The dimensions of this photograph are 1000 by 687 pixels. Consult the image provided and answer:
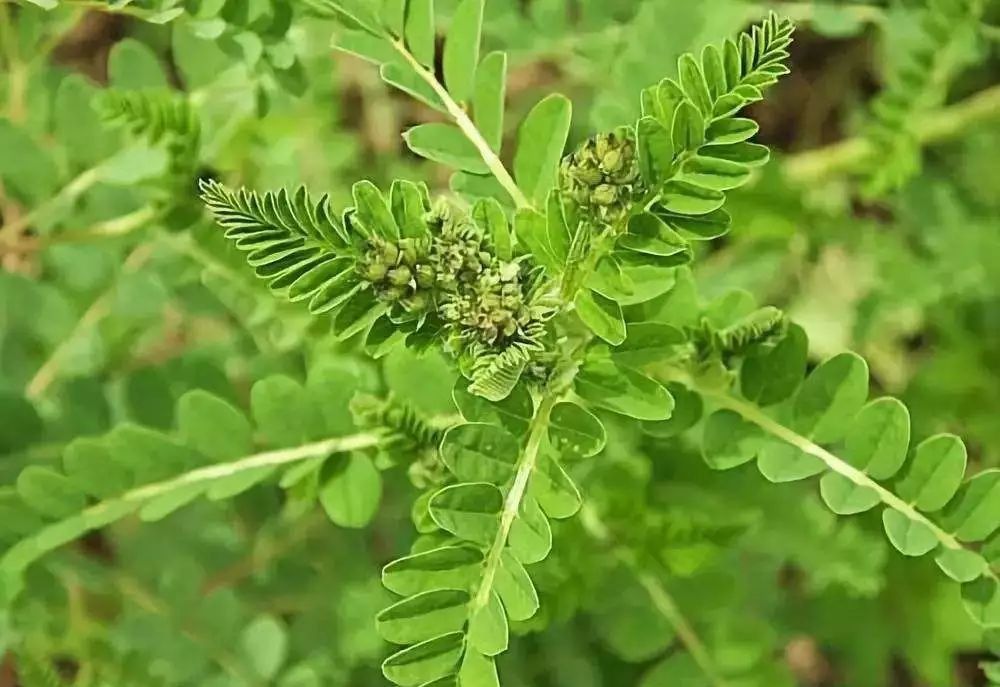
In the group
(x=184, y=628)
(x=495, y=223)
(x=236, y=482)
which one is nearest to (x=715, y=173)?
(x=495, y=223)

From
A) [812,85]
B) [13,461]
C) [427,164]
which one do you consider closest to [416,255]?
[13,461]

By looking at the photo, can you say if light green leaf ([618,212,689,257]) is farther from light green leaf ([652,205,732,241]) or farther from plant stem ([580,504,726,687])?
plant stem ([580,504,726,687])

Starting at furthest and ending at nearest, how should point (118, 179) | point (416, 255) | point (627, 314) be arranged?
1. point (118, 179)
2. point (627, 314)
3. point (416, 255)

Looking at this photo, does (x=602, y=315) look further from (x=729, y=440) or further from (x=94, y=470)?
(x=94, y=470)

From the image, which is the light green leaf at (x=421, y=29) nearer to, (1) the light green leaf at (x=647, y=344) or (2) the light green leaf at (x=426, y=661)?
(1) the light green leaf at (x=647, y=344)

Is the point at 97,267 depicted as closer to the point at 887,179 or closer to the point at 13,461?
the point at 13,461

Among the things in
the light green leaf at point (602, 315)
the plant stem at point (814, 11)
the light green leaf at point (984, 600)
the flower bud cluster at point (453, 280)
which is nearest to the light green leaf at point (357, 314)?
the flower bud cluster at point (453, 280)
